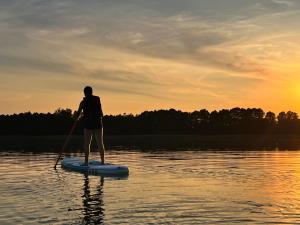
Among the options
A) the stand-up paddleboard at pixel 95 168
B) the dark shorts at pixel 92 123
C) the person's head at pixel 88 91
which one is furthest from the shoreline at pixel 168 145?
the person's head at pixel 88 91

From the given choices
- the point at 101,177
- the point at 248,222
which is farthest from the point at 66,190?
the point at 248,222

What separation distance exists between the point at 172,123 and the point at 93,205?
111 m

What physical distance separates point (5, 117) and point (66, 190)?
110 meters

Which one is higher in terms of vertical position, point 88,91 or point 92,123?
point 88,91

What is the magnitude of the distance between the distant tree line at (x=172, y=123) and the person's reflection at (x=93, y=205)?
96062 mm

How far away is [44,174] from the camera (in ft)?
50.9

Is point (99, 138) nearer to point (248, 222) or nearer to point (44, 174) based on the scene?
point (44, 174)

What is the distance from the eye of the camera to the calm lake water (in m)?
8.44

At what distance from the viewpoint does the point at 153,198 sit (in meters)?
10.4

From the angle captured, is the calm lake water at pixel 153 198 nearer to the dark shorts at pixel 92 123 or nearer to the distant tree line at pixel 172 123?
the dark shorts at pixel 92 123

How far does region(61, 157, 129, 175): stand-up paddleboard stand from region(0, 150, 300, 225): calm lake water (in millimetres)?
451

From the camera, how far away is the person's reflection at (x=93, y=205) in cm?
838

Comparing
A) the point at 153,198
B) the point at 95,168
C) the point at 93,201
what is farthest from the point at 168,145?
the point at 93,201

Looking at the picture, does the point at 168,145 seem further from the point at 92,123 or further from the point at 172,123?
the point at 172,123
